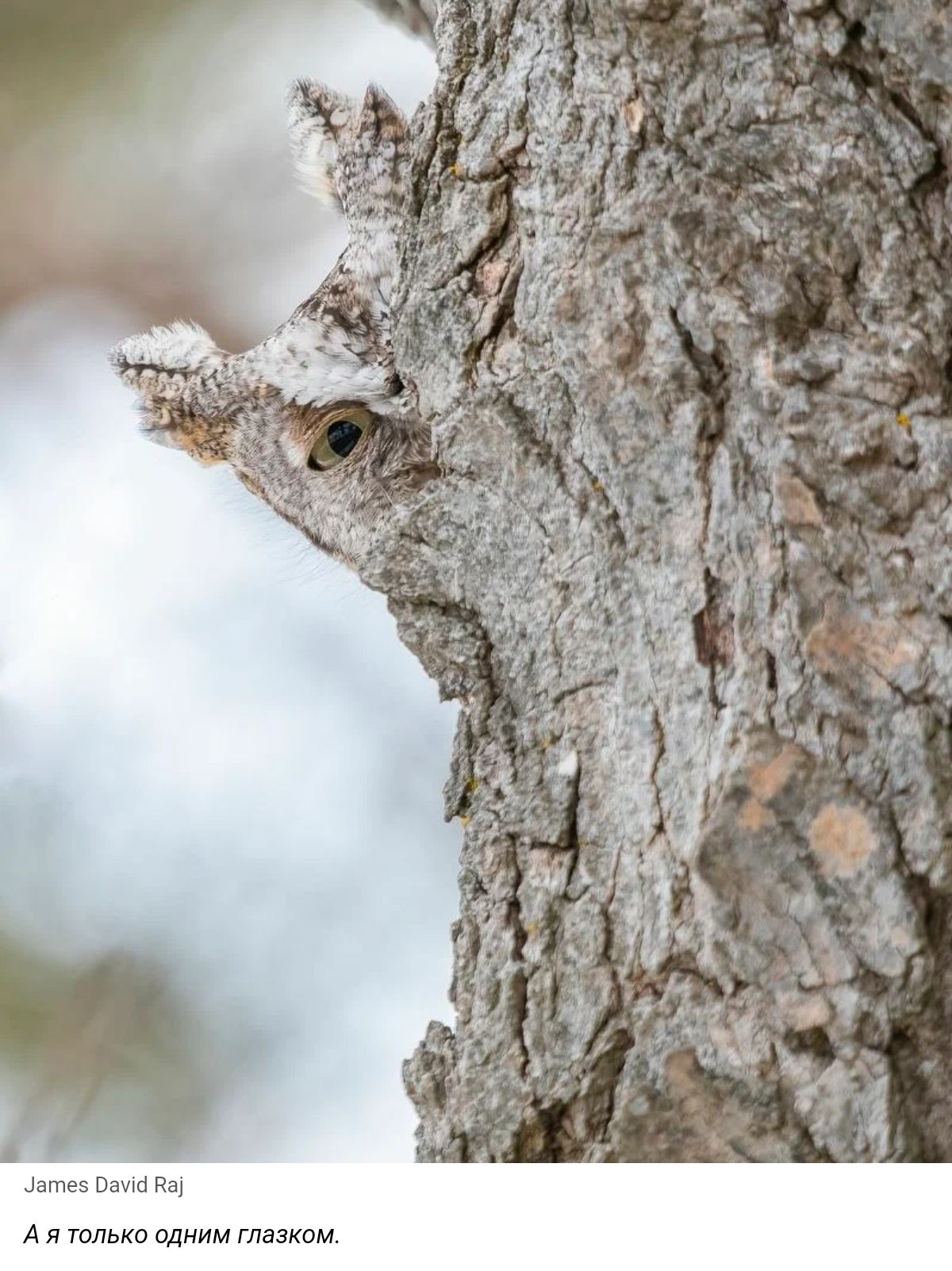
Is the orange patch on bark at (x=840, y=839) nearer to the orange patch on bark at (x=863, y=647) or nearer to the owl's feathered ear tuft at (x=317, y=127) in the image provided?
the orange patch on bark at (x=863, y=647)

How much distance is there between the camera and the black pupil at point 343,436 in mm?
1894

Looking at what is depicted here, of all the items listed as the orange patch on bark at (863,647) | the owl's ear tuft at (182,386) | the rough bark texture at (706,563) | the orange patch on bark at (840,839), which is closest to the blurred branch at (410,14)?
the owl's ear tuft at (182,386)

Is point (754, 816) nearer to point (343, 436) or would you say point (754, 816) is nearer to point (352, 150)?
point (343, 436)

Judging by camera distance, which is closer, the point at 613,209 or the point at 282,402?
the point at 613,209

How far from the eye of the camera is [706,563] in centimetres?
112

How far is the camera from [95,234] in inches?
92.0

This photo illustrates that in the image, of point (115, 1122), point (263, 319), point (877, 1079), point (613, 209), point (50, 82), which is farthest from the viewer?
point (263, 319)

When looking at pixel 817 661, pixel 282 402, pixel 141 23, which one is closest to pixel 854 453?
pixel 817 661

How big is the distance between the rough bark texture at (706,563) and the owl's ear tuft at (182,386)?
2.81 feet

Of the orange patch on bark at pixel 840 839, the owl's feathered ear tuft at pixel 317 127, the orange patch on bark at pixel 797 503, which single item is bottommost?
the orange patch on bark at pixel 840 839

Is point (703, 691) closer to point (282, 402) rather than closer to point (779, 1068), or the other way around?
point (779, 1068)

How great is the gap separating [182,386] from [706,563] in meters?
1.24

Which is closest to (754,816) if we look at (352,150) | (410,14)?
(352,150)

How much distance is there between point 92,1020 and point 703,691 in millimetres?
1189
